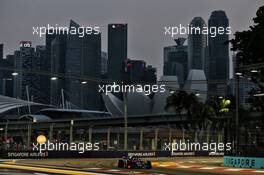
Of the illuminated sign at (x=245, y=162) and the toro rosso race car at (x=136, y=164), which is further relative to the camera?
the illuminated sign at (x=245, y=162)

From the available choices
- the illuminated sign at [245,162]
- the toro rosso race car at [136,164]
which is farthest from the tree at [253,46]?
the toro rosso race car at [136,164]

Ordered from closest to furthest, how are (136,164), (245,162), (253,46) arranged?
(136,164) → (245,162) → (253,46)

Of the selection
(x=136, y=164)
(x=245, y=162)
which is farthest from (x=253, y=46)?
(x=136, y=164)

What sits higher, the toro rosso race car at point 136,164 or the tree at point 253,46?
the tree at point 253,46

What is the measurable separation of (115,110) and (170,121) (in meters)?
19.4

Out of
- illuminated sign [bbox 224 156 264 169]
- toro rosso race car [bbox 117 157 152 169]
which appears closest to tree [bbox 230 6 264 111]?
illuminated sign [bbox 224 156 264 169]

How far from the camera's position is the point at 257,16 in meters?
42.3

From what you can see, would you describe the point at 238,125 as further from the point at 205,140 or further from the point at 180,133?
the point at 205,140

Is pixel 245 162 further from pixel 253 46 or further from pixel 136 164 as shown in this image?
pixel 253 46

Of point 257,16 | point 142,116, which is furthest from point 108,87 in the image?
point 257,16

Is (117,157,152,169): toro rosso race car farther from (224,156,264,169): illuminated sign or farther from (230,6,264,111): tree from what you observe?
(230,6,264,111): tree

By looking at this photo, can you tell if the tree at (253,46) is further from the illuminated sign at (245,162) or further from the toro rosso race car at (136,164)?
the toro rosso race car at (136,164)

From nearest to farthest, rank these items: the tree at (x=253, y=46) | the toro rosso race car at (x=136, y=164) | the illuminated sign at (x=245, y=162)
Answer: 1. the toro rosso race car at (x=136, y=164)
2. the illuminated sign at (x=245, y=162)
3. the tree at (x=253, y=46)

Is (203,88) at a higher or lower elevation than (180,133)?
higher
